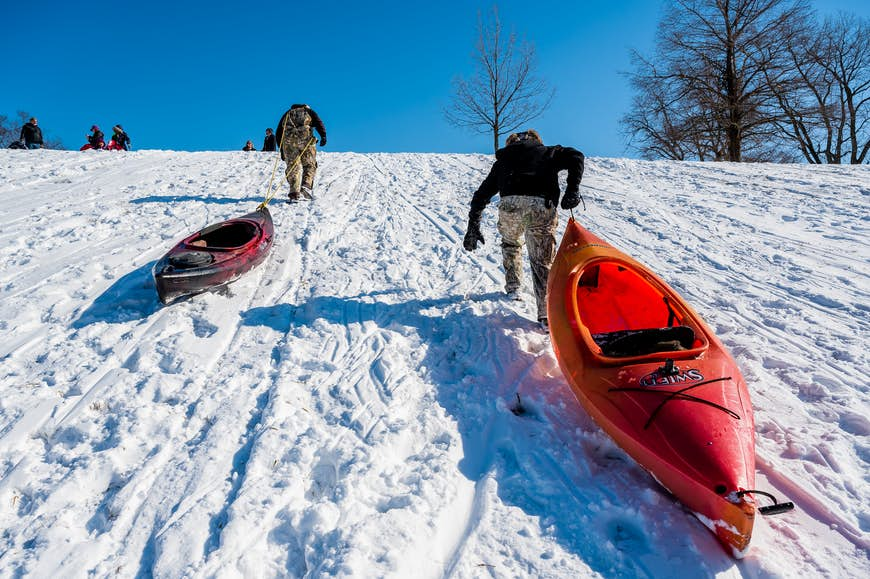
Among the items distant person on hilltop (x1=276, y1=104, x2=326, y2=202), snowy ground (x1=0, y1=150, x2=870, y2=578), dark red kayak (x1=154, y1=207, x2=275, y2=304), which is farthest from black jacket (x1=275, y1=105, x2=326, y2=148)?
dark red kayak (x1=154, y1=207, x2=275, y2=304)

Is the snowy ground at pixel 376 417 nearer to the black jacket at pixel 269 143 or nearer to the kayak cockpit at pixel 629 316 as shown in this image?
the kayak cockpit at pixel 629 316

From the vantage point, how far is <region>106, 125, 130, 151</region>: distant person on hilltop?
16.8 metres

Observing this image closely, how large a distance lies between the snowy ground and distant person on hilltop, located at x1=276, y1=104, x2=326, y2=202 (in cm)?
219

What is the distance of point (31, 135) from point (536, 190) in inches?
750

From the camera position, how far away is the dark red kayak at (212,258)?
156 inches

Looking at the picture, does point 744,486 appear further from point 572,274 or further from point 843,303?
point 843,303

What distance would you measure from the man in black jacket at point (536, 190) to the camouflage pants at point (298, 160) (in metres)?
4.77

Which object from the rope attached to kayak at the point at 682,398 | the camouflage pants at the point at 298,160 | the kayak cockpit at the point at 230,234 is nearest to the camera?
the rope attached to kayak at the point at 682,398

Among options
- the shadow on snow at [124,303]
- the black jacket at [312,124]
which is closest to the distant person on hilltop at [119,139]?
the black jacket at [312,124]

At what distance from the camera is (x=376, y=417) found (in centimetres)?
284

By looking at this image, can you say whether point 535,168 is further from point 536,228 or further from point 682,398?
point 682,398

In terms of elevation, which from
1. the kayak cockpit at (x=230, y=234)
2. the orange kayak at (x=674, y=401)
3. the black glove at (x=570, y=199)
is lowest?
the orange kayak at (x=674, y=401)

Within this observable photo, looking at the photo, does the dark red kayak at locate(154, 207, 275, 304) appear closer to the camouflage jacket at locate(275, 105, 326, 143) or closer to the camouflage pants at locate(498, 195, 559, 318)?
the camouflage pants at locate(498, 195, 559, 318)

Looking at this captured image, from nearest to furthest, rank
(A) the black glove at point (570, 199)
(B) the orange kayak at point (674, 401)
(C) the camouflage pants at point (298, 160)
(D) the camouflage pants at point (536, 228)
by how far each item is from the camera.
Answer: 1. (B) the orange kayak at point (674, 401)
2. (A) the black glove at point (570, 199)
3. (D) the camouflage pants at point (536, 228)
4. (C) the camouflage pants at point (298, 160)
